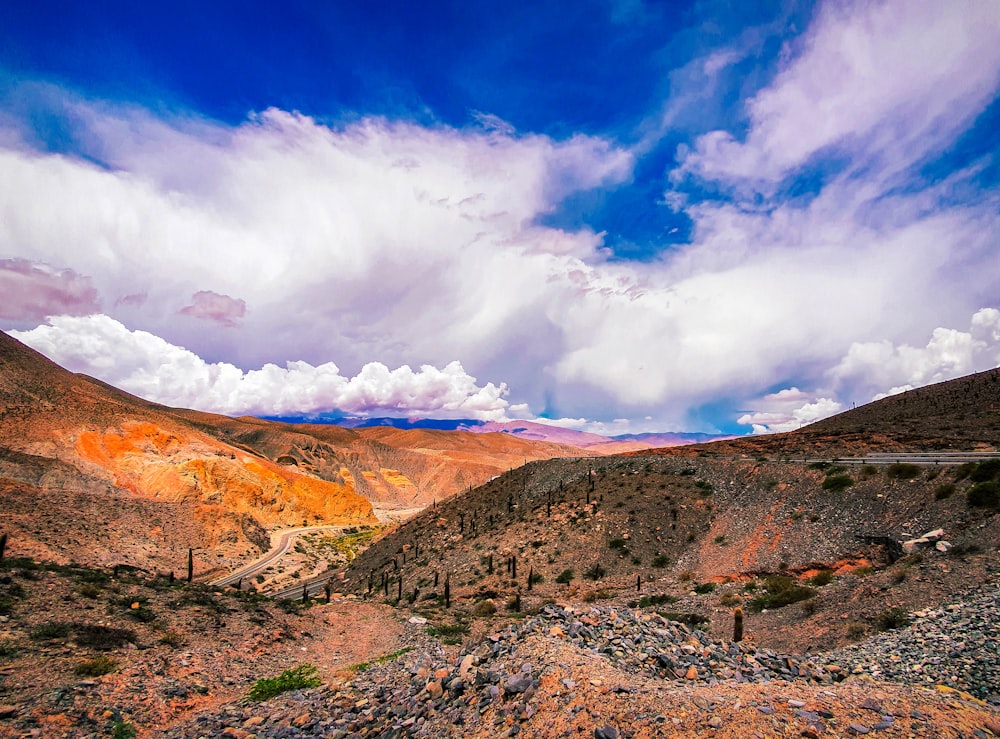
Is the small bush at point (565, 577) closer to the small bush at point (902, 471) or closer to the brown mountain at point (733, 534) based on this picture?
the brown mountain at point (733, 534)

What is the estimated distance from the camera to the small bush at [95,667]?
13677 mm

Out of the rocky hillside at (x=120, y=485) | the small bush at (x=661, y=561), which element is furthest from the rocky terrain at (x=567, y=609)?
the rocky hillside at (x=120, y=485)

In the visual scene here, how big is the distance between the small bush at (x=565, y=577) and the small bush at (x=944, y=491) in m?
→ 23.3

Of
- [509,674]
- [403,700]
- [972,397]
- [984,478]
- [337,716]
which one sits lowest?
[337,716]

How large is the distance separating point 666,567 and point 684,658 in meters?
25.5

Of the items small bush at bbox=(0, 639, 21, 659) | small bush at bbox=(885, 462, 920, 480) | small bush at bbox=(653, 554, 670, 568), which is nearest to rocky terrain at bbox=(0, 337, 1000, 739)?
small bush at bbox=(885, 462, 920, 480)

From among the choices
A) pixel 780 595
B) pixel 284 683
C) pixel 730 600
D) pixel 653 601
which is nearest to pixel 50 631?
pixel 284 683

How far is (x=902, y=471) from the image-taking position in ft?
101

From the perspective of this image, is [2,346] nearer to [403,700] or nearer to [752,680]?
[403,700]

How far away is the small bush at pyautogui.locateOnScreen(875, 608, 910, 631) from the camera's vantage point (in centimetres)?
1494

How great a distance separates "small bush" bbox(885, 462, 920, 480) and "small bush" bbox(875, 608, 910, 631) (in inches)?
755

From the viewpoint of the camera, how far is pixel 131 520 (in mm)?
53438

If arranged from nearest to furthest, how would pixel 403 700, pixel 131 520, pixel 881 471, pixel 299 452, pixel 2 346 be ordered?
pixel 403 700
pixel 881 471
pixel 131 520
pixel 2 346
pixel 299 452

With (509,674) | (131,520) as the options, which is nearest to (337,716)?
(509,674)
